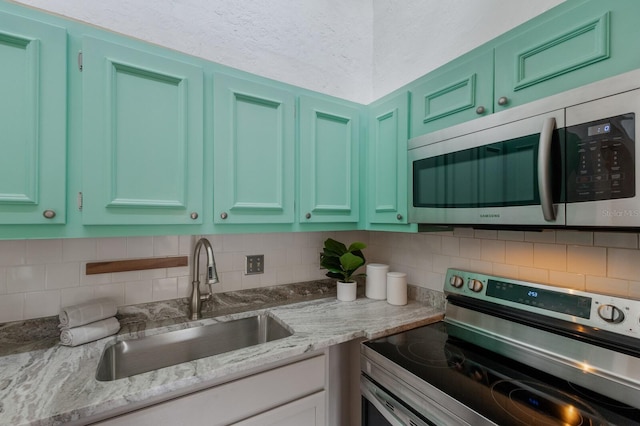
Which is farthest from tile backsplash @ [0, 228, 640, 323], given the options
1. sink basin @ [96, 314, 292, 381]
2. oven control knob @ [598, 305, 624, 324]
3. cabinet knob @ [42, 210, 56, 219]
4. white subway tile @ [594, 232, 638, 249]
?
cabinet knob @ [42, 210, 56, 219]

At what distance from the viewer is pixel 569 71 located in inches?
34.4

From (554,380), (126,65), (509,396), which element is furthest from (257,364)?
(126,65)

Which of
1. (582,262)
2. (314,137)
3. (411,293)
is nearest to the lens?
(582,262)

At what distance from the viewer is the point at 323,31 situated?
1.95 m

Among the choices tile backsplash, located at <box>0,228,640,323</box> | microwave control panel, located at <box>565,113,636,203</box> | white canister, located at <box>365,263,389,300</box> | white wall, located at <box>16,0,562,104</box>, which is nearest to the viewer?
microwave control panel, located at <box>565,113,636,203</box>

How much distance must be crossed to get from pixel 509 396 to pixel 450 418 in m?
0.20

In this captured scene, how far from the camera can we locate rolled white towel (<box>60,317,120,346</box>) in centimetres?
111

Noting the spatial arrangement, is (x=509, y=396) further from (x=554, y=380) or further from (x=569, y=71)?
(x=569, y=71)

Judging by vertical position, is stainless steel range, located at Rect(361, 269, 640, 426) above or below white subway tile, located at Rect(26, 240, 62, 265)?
below

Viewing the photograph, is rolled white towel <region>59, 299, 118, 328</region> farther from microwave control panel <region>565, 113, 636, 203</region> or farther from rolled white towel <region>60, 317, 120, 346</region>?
microwave control panel <region>565, 113, 636, 203</region>

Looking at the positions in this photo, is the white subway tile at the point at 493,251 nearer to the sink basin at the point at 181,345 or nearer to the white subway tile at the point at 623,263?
the white subway tile at the point at 623,263

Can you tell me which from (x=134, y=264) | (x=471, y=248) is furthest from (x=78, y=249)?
(x=471, y=248)

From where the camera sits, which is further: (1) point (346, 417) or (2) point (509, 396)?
(1) point (346, 417)

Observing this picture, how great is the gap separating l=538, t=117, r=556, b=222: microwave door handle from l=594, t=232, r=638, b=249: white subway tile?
371mm
